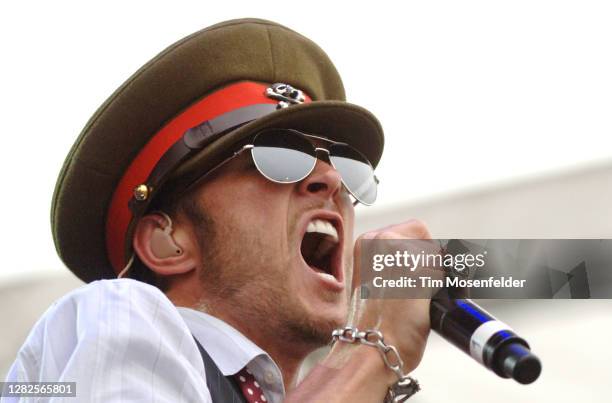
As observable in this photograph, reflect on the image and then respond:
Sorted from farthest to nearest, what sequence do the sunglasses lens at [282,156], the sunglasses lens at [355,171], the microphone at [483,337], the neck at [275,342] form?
the sunglasses lens at [355,171] < the sunglasses lens at [282,156] < the neck at [275,342] < the microphone at [483,337]

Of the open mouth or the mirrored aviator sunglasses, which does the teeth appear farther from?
the mirrored aviator sunglasses

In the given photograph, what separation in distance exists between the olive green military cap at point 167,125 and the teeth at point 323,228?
267 millimetres

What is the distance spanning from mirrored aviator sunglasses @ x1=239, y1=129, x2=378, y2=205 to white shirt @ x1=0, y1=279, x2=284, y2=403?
0.68 meters

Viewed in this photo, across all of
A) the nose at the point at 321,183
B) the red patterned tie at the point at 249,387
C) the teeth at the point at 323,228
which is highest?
the nose at the point at 321,183

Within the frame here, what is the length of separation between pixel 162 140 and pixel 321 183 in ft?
1.41

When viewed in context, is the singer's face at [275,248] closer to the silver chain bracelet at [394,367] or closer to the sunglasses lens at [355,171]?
the sunglasses lens at [355,171]

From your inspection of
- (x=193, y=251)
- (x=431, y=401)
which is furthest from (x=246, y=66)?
(x=431, y=401)

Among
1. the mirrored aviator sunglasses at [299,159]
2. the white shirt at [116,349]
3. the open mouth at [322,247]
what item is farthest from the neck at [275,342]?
the white shirt at [116,349]

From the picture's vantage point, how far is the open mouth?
2557 millimetres

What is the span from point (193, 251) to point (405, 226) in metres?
0.76

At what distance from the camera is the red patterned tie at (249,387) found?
213 cm

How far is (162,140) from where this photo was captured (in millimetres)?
2598

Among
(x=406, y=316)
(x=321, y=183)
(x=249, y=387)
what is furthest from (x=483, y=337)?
(x=321, y=183)

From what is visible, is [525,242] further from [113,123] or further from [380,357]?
[113,123]
